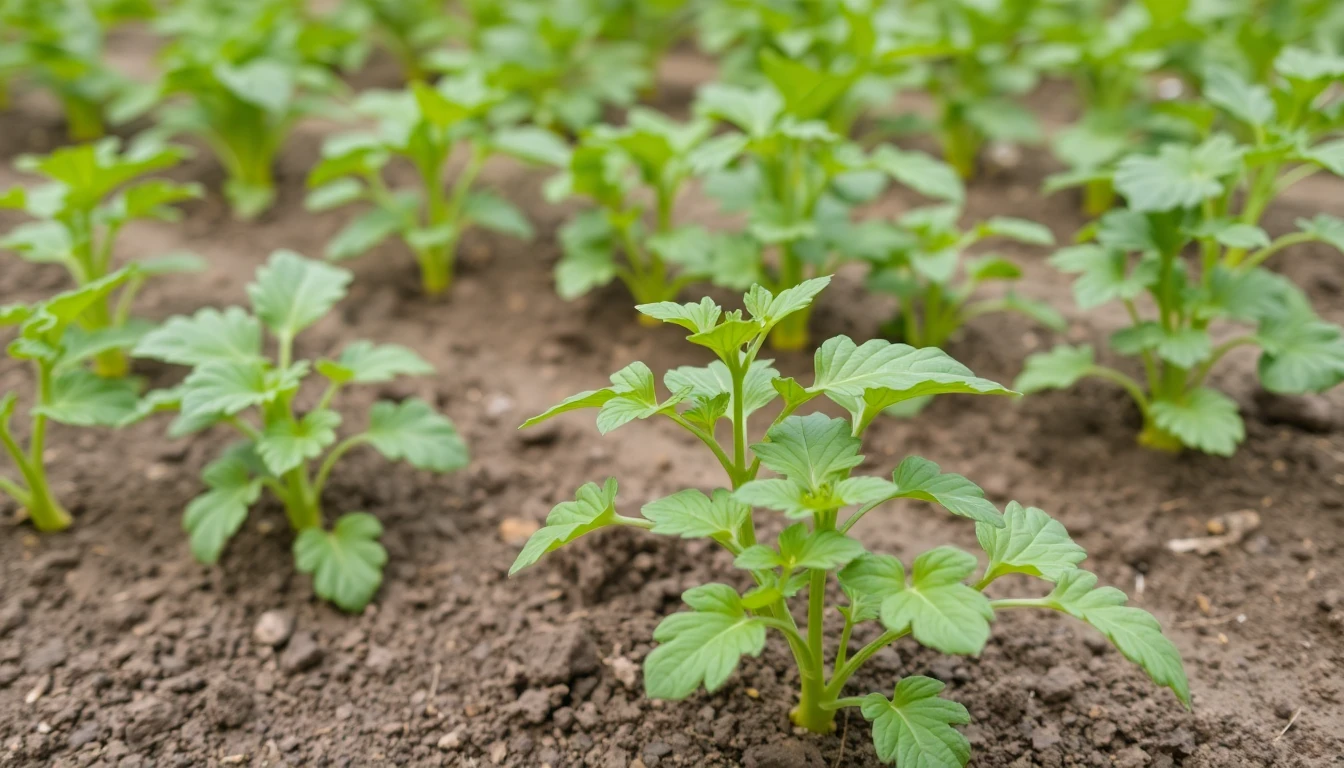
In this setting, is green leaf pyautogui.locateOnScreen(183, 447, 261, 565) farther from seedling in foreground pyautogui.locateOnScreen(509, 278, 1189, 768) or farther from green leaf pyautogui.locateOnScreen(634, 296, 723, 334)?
green leaf pyautogui.locateOnScreen(634, 296, 723, 334)

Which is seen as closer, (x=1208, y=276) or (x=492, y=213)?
(x=1208, y=276)

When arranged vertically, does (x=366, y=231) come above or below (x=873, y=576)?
below

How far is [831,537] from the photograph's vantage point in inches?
66.2

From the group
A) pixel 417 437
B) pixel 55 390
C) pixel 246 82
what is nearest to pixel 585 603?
pixel 417 437

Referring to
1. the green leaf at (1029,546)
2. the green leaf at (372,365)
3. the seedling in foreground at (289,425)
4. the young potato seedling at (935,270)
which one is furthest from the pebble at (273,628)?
the young potato seedling at (935,270)

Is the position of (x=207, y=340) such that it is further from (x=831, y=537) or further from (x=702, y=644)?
(x=831, y=537)

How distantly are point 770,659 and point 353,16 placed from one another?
4.28 meters

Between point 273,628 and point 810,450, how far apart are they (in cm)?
151

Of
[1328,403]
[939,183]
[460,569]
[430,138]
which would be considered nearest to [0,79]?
[430,138]

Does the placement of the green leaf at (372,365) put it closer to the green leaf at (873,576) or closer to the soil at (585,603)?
the soil at (585,603)

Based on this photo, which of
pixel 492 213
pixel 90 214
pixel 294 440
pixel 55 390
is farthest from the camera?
pixel 492 213

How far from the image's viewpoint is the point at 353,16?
5039 mm

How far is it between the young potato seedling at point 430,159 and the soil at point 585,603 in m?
0.40

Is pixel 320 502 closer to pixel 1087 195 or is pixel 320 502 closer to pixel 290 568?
pixel 290 568
